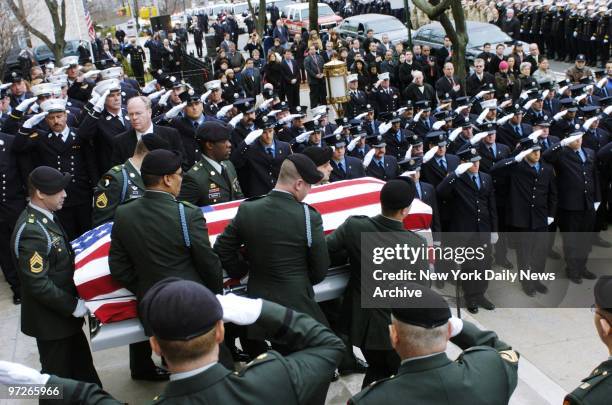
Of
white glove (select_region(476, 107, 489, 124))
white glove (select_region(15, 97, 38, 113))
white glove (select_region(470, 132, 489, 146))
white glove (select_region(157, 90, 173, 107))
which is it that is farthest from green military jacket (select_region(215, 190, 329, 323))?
white glove (select_region(476, 107, 489, 124))

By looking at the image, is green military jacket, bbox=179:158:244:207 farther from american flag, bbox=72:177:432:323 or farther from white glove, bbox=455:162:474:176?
white glove, bbox=455:162:474:176

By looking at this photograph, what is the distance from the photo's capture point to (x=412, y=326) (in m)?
2.12

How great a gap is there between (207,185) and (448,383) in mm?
2472

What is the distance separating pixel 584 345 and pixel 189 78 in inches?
462

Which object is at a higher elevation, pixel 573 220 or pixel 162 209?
pixel 162 209

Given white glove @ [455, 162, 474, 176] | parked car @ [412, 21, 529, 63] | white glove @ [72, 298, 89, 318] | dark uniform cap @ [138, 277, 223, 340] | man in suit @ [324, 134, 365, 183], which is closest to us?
dark uniform cap @ [138, 277, 223, 340]

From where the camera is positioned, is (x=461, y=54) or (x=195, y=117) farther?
(x=461, y=54)

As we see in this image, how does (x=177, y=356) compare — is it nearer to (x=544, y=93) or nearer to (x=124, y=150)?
(x=124, y=150)

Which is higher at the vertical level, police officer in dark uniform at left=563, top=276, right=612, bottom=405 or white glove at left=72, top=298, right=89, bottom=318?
police officer in dark uniform at left=563, top=276, right=612, bottom=405

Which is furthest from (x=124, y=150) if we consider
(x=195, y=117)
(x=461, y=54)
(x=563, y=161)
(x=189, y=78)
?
(x=189, y=78)

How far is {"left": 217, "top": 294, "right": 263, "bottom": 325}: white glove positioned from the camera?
196cm

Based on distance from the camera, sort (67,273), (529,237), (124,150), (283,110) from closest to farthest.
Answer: (67,273), (124,150), (529,237), (283,110)

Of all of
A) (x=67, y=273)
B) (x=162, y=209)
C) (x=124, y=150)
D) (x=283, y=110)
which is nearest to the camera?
(x=162, y=209)

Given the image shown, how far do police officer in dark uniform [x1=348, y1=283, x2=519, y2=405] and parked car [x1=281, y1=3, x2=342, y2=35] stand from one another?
20.7m
